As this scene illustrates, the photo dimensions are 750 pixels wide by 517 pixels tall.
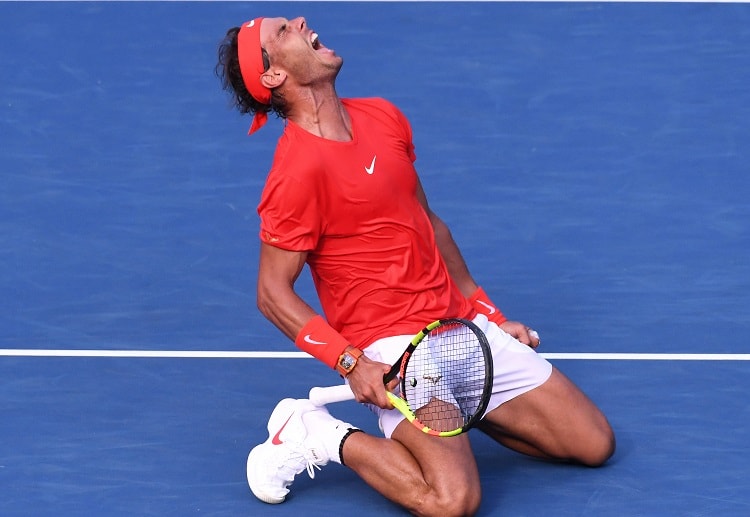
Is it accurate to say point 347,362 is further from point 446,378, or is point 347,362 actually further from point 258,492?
point 258,492

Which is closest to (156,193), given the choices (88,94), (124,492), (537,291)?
(88,94)

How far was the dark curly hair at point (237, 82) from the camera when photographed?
537cm

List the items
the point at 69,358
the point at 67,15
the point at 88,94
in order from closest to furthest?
the point at 69,358 → the point at 88,94 → the point at 67,15

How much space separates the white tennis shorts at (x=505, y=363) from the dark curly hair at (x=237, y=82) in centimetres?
89

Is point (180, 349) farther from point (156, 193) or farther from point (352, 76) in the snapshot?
point (352, 76)

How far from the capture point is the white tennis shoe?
5.22 metres

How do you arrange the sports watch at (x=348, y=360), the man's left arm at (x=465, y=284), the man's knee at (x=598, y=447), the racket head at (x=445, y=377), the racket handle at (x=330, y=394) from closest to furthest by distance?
the racket head at (x=445, y=377) < the sports watch at (x=348, y=360) < the racket handle at (x=330, y=394) < the man's knee at (x=598, y=447) < the man's left arm at (x=465, y=284)

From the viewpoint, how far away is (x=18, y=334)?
6402 millimetres

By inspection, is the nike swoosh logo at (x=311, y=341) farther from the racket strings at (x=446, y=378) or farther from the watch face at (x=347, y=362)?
the racket strings at (x=446, y=378)

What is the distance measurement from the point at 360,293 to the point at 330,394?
0.36 metres

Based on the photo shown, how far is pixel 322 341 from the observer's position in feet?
16.7

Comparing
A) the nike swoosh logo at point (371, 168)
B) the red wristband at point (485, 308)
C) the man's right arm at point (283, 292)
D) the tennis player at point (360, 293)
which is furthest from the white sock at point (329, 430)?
Result: the nike swoosh logo at point (371, 168)

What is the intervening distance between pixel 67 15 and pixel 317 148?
4188 mm

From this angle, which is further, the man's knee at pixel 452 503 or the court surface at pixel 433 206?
the court surface at pixel 433 206
